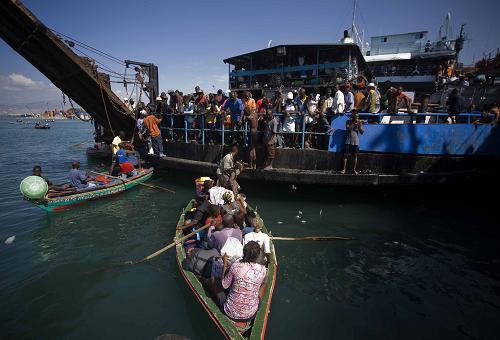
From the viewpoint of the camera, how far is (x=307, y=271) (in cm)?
566

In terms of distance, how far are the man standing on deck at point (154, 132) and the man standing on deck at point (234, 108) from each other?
344 centimetres

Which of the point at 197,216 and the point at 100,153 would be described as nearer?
the point at 197,216

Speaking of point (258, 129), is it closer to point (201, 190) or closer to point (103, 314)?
point (201, 190)

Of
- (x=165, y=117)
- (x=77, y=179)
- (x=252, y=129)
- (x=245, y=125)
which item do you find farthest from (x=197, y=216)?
(x=165, y=117)

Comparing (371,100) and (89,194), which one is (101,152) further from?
(371,100)

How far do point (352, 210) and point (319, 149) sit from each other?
2277mm

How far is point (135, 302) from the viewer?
15.8 ft

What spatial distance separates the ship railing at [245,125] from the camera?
26.6 ft

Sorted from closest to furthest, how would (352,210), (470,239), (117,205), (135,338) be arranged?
1. (135,338)
2. (470,239)
3. (352,210)
4. (117,205)

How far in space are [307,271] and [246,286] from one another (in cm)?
253

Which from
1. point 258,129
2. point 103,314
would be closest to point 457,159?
point 258,129

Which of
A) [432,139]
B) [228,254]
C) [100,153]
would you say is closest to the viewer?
[228,254]

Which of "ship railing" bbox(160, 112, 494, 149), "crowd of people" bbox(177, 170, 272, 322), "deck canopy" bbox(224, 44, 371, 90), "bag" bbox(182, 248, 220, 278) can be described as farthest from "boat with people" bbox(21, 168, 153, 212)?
"deck canopy" bbox(224, 44, 371, 90)

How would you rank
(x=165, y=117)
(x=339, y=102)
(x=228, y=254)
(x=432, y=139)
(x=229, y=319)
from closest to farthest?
(x=229, y=319) → (x=228, y=254) → (x=432, y=139) → (x=339, y=102) → (x=165, y=117)
